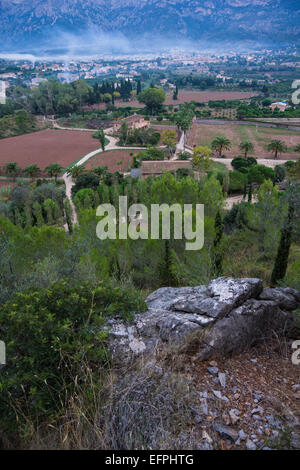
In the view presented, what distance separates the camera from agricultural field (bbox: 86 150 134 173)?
139 feet

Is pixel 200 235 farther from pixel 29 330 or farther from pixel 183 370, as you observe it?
pixel 29 330

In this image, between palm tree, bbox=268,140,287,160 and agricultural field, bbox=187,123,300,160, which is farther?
agricultural field, bbox=187,123,300,160

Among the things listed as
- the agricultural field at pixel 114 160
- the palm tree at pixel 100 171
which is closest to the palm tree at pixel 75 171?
the agricultural field at pixel 114 160

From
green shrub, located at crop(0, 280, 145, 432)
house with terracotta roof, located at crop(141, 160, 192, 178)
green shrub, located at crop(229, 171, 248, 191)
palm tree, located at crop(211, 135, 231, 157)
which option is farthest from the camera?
palm tree, located at crop(211, 135, 231, 157)

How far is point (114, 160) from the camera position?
4544 centimetres

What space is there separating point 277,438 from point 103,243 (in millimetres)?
10941

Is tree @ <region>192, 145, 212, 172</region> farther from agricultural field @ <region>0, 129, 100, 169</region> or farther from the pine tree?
the pine tree

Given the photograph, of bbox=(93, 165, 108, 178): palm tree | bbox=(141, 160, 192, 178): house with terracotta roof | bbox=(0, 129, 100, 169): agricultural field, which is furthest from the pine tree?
bbox=(0, 129, 100, 169): agricultural field

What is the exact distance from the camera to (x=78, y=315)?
196 inches

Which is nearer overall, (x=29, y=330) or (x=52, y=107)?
(x=29, y=330)

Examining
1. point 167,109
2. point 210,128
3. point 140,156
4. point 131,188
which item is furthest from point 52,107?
point 131,188

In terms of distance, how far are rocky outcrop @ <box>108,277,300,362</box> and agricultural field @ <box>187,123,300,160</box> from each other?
136 feet

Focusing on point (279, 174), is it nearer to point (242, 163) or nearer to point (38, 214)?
point (242, 163)

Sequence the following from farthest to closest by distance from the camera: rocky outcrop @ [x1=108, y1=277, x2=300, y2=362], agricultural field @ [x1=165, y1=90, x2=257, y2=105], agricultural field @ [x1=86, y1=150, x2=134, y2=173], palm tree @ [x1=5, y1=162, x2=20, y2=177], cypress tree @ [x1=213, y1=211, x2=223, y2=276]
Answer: agricultural field @ [x1=165, y1=90, x2=257, y2=105]
agricultural field @ [x1=86, y1=150, x2=134, y2=173]
palm tree @ [x1=5, y1=162, x2=20, y2=177]
cypress tree @ [x1=213, y1=211, x2=223, y2=276]
rocky outcrop @ [x1=108, y1=277, x2=300, y2=362]
